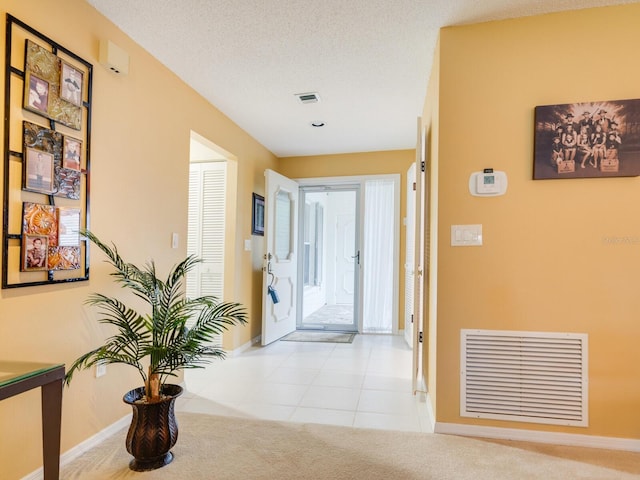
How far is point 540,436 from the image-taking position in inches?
80.1

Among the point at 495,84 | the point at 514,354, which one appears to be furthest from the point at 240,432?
the point at 495,84

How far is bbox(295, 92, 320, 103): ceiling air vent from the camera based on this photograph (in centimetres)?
304

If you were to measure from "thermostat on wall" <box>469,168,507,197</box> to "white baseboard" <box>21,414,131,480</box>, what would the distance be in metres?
2.59

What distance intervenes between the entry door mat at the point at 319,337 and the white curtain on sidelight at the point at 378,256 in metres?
0.37

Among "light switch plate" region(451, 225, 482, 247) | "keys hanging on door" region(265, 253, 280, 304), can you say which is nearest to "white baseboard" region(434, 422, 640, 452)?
"light switch plate" region(451, 225, 482, 247)

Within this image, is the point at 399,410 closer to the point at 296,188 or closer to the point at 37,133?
the point at 37,133

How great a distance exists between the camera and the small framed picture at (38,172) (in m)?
1.60

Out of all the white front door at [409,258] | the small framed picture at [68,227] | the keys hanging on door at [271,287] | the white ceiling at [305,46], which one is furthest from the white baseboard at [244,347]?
the white ceiling at [305,46]

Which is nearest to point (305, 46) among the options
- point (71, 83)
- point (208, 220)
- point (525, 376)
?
point (71, 83)

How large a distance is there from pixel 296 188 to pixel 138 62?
2733 mm

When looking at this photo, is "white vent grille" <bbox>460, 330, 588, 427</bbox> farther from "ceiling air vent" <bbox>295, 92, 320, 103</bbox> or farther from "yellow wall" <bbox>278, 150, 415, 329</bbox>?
"yellow wall" <bbox>278, 150, 415, 329</bbox>

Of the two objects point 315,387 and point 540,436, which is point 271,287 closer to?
point 315,387

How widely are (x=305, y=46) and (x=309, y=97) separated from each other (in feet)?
2.49

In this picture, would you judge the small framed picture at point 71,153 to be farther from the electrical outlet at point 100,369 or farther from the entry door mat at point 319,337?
the entry door mat at point 319,337
